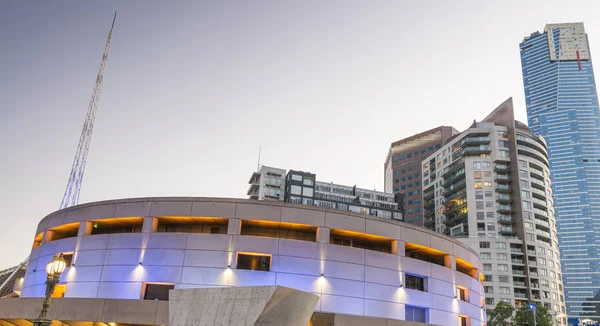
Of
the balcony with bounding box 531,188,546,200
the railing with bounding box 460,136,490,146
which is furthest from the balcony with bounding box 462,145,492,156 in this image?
the balcony with bounding box 531,188,546,200

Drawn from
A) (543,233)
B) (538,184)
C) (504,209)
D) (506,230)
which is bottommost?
(506,230)

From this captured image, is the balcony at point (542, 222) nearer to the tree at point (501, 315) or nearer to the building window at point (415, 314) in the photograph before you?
the tree at point (501, 315)

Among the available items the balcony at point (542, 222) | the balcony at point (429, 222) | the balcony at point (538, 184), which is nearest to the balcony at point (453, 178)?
the balcony at point (429, 222)

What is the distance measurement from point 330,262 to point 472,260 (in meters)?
21.7

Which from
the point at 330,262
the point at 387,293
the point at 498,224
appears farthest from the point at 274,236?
the point at 498,224

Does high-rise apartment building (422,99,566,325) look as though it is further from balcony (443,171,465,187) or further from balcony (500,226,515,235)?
balcony (443,171,465,187)

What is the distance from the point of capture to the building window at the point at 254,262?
41500 mm

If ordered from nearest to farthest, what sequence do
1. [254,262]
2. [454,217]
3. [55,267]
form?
[55,267] → [254,262] → [454,217]

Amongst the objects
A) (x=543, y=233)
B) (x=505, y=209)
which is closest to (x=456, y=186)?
(x=505, y=209)

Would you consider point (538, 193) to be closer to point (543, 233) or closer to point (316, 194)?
point (543, 233)

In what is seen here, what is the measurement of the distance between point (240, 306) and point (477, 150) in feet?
449

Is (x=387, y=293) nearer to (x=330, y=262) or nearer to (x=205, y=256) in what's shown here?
(x=330, y=262)

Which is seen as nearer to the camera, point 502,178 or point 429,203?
point 502,178

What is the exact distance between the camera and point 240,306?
24.1 m
